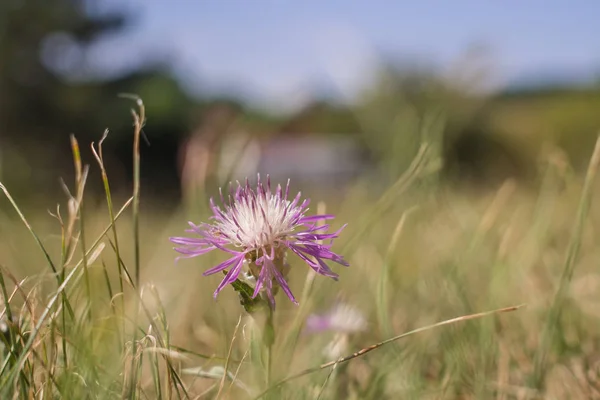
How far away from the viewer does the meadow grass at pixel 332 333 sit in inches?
17.9

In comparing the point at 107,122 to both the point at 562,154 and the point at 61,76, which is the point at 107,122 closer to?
the point at 61,76

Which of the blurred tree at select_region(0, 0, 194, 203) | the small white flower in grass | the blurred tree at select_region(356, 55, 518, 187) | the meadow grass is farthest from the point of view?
the blurred tree at select_region(0, 0, 194, 203)

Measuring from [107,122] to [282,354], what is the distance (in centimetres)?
1136

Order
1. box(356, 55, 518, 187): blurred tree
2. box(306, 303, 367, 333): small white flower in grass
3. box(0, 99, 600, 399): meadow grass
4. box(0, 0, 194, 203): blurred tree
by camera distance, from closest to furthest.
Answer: box(0, 99, 600, 399): meadow grass → box(306, 303, 367, 333): small white flower in grass → box(356, 55, 518, 187): blurred tree → box(0, 0, 194, 203): blurred tree

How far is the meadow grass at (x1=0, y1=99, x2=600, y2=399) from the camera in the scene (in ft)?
1.50

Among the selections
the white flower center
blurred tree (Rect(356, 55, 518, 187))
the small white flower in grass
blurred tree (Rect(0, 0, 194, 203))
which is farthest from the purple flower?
blurred tree (Rect(0, 0, 194, 203))

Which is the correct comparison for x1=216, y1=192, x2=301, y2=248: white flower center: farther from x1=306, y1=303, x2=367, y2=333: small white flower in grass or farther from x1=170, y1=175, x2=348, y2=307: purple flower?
x1=306, y1=303, x2=367, y2=333: small white flower in grass

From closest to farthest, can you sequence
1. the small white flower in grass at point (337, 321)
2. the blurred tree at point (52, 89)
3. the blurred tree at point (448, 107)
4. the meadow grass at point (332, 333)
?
the meadow grass at point (332, 333) → the small white flower in grass at point (337, 321) → the blurred tree at point (448, 107) → the blurred tree at point (52, 89)

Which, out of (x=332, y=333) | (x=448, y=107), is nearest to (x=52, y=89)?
(x=448, y=107)

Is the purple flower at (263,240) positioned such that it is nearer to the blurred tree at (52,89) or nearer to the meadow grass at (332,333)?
the meadow grass at (332,333)

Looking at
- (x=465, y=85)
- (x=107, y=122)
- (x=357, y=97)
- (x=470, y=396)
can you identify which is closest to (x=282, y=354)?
(x=470, y=396)

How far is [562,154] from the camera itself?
2.82ft

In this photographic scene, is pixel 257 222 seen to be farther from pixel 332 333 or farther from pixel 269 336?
pixel 332 333

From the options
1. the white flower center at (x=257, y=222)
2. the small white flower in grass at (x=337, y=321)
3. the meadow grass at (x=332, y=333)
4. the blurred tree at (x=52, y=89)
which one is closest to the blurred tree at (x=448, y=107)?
the blurred tree at (x=52, y=89)
